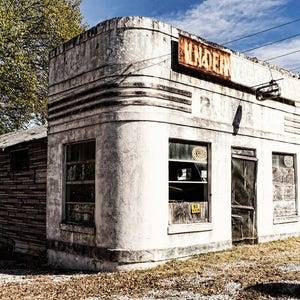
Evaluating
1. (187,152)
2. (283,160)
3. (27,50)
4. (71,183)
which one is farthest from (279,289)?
(27,50)

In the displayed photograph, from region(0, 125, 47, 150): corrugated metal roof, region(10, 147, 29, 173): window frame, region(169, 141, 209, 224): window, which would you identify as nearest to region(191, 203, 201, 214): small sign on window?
region(169, 141, 209, 224): window

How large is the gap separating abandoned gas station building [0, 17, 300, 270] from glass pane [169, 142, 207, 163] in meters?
0.03

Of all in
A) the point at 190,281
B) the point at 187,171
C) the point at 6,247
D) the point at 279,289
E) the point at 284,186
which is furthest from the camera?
the point at 6,247

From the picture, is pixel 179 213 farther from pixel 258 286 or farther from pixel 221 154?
pixel 258 286

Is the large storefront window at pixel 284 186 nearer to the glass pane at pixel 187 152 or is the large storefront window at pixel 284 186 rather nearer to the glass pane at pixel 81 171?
the glass pane at pixel 187 152

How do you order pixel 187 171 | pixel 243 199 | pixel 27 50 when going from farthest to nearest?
pixel 27 50, pixel 243 199, pixel 187 171

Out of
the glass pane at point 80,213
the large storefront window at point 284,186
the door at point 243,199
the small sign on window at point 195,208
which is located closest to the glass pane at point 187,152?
the small sign on window at point 195,208

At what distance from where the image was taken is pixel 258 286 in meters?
7.10

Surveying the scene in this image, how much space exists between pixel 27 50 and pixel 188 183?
16151 millimetres

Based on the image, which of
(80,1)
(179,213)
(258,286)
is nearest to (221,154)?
(179,213)

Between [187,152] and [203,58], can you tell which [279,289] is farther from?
[203,58]

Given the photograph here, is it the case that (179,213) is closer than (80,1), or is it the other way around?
(179,213)

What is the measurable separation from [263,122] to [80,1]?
61.2ft

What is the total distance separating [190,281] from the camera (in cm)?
785
